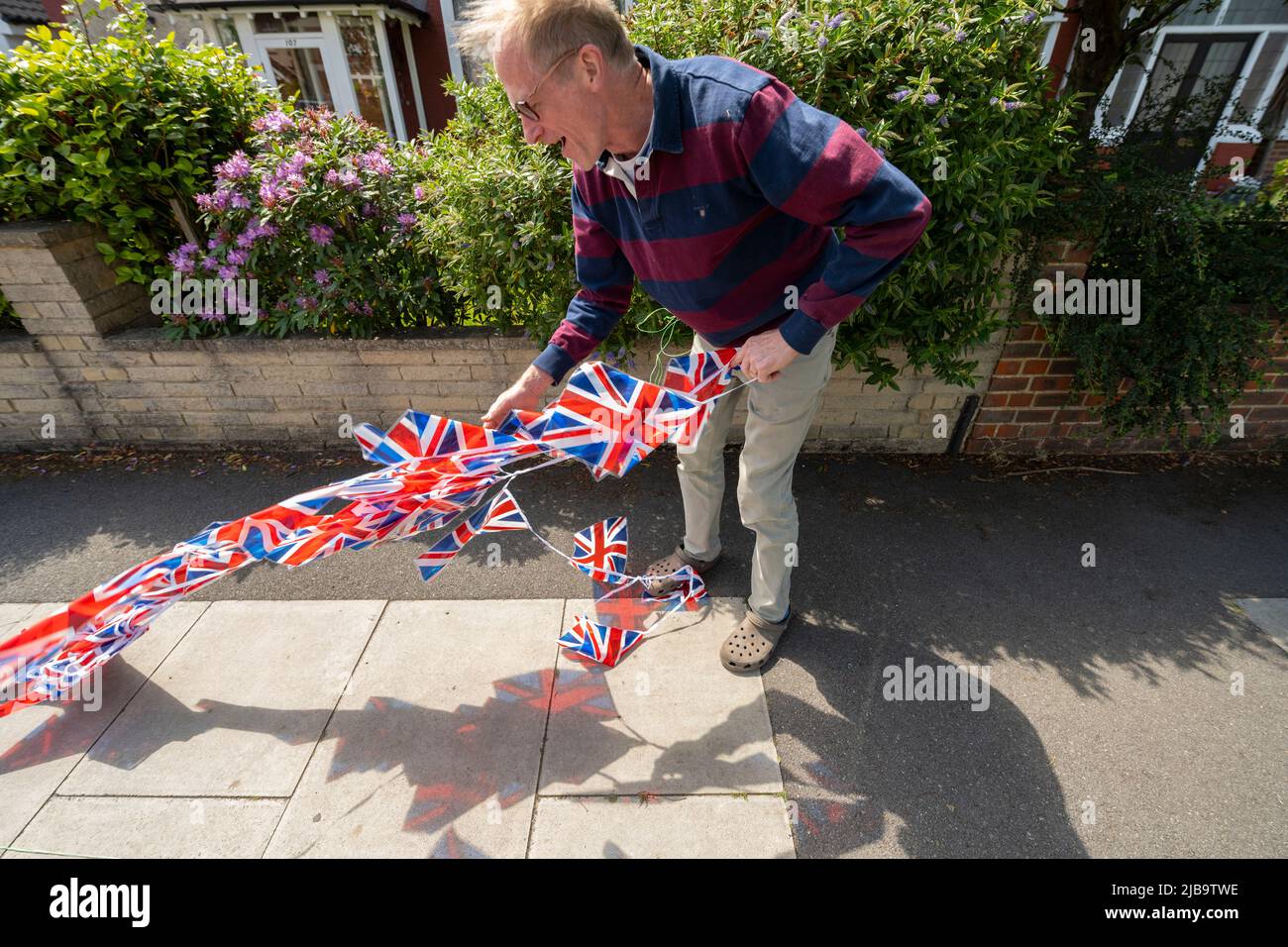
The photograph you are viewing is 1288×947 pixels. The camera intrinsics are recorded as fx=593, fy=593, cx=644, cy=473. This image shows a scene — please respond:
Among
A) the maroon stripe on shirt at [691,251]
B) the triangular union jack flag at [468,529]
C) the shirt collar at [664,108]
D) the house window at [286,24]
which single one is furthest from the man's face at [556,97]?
the house window at [286,24]

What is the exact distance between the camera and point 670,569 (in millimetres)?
2982

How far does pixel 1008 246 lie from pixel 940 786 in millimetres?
2578

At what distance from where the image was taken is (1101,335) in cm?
Result: 329

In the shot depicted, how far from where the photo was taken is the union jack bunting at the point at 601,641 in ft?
8.43

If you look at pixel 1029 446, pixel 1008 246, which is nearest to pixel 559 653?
pixel 1008 246

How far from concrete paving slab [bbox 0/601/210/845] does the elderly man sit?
6.61 ft

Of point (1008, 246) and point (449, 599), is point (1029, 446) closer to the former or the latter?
point (1008, 246)

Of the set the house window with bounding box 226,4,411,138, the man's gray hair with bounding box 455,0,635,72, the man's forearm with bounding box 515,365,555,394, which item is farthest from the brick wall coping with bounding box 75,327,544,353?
the house window with bounding box 226,4,411,138

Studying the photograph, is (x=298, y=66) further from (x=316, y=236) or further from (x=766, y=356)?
(x=766, y=356)

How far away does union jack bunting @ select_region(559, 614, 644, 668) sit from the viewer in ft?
8.43

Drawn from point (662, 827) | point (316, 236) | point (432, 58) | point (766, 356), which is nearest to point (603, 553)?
point (662, 827)

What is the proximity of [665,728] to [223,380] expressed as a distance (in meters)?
3.70

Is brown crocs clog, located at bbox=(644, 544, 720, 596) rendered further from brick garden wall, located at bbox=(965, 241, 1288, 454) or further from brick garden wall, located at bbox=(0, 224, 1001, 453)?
brick garden wall, located at bbox=(965, 241, 1288, 454)

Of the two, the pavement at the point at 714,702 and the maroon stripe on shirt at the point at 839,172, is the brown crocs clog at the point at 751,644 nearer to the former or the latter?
the pavement at the point at 714,702
